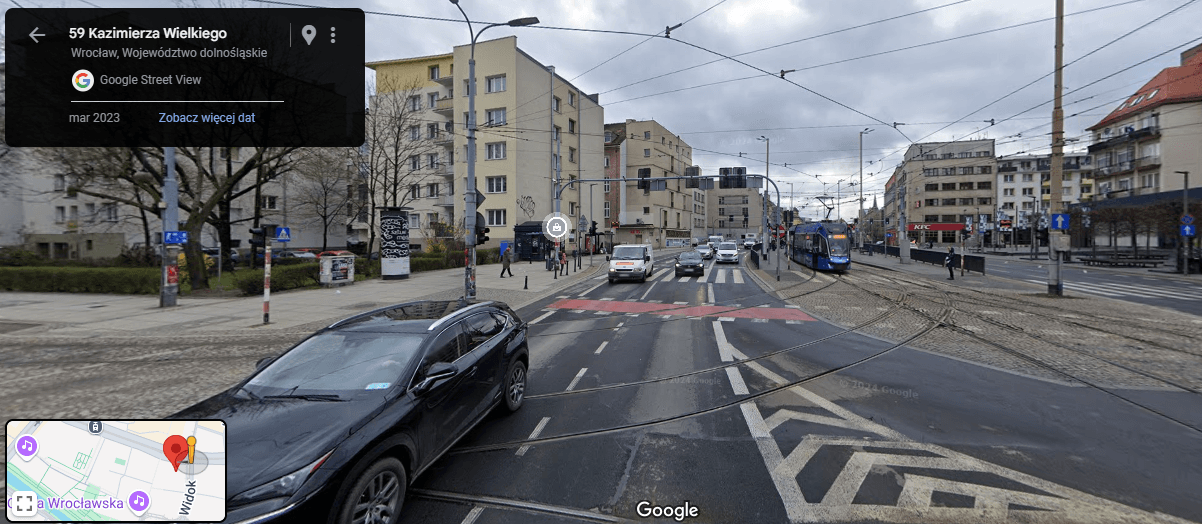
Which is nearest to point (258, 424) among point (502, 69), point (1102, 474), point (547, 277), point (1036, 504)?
point (1036, 504)

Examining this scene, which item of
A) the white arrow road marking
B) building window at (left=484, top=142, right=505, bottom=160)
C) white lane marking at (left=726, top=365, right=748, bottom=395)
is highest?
building window at (left=484, top=142, right=505, bottom=160)

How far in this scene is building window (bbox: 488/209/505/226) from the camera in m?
42.3

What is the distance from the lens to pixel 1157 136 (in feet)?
141

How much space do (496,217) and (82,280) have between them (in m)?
26.7

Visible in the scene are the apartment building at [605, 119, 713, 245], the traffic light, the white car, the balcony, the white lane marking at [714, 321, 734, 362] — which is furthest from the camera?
the apartment building at [605, 119, 713, 245]

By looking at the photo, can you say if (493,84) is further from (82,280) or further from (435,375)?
(435,375)

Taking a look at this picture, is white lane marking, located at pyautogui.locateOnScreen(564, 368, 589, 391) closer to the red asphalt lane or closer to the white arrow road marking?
the white arrow road marking

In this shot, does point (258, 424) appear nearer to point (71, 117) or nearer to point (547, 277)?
point (71, 117)

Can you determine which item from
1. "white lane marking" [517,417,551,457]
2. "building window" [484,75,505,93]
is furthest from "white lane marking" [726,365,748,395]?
"building window" [484,75,505,93]

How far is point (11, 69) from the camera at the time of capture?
39.2 feet

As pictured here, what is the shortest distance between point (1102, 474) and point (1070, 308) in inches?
542

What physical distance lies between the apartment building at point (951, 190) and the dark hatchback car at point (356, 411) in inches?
3260

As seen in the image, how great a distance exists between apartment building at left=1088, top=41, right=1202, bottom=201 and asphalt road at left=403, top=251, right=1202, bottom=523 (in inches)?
1991

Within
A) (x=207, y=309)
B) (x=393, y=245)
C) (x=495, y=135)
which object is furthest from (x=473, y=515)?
(x=495, y=135)
